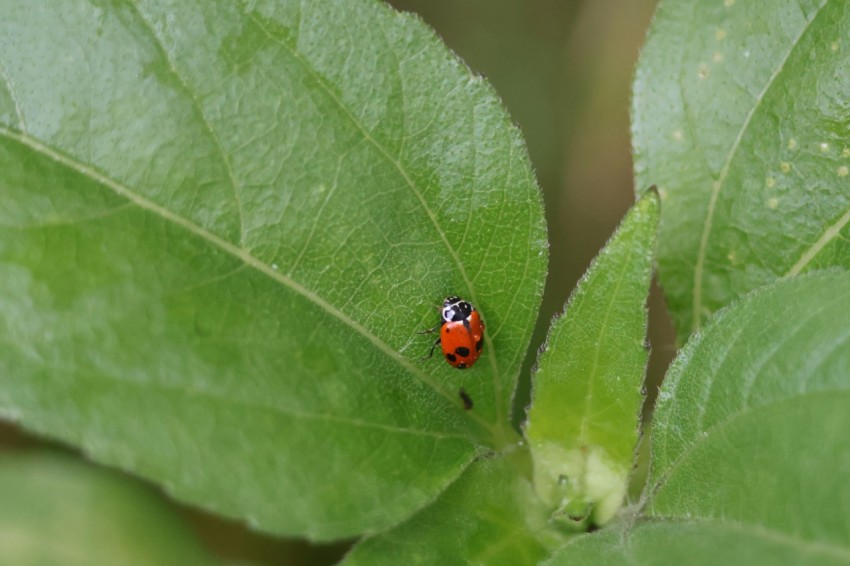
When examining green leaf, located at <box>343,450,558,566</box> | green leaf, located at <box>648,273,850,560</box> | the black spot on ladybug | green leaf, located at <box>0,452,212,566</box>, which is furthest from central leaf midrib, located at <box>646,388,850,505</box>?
green leaf, located at <box>0,452,212,566</box>

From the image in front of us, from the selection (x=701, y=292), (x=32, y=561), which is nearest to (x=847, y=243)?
(x=701, y=292)

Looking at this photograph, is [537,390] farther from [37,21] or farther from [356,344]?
[37,21]

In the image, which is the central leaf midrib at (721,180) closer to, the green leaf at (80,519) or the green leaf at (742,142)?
the green leaf at (742,142)

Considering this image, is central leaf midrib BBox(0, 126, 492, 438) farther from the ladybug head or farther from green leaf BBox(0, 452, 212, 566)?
green leaf BBox(0, 452, 212, 566)

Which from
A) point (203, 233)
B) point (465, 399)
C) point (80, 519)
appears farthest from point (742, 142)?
point (80, 519)

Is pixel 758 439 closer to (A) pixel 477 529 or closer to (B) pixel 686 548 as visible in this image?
(B) pixel 686 548

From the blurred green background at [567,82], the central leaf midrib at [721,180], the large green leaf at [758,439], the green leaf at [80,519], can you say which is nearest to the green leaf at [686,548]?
the large green leaf at [758,439]

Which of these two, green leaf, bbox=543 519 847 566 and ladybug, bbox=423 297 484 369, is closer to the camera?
green leaf, bbox=543 519 847 566
